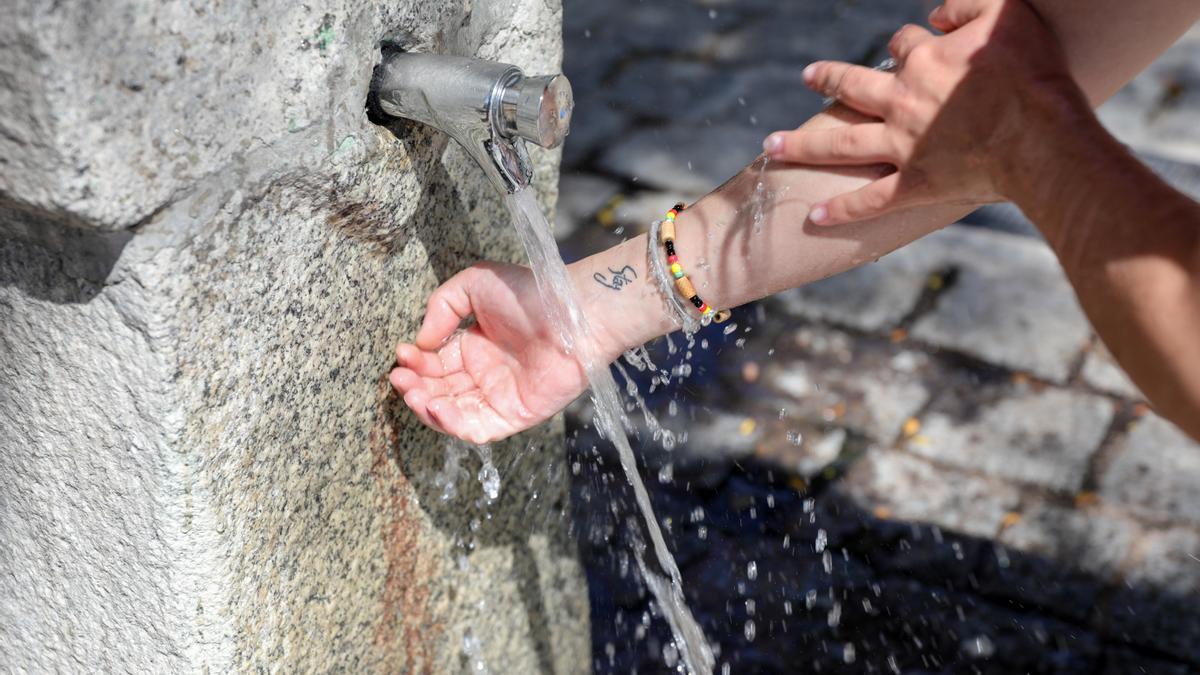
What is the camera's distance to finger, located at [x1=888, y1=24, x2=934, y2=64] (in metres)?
1.31

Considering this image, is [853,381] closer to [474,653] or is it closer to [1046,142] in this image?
[474,653]

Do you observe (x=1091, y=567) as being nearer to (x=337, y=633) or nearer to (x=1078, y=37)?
(x=1078, y=37)

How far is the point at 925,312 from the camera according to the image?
8.62 feet

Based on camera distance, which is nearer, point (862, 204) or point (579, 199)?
point (862, 204)

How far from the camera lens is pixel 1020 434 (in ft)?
7.66

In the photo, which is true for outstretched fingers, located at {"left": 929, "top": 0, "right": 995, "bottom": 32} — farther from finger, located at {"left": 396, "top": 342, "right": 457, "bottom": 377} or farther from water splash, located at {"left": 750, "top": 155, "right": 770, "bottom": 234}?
finger, located at {"left": 396, "top": 342, "right": 457, "bottom": 377}

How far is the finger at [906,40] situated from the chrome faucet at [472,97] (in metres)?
0.43

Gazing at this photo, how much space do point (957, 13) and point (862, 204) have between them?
24 centimetres

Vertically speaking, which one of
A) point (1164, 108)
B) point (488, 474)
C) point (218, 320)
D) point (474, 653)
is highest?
point (218, 320)

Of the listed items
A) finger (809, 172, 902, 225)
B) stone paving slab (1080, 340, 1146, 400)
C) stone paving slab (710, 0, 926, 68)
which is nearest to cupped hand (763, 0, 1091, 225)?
finger (809, 172, 902, 225)

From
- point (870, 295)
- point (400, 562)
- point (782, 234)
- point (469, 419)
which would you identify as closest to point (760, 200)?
point (782, 234)

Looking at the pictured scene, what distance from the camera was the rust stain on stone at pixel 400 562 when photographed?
130cm

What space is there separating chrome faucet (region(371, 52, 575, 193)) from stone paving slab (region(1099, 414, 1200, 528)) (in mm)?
1555

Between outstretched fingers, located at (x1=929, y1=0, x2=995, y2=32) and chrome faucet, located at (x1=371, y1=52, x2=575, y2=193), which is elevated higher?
chrome faucet, located at (x1=371, y1=52, x2=575, y2=193)
